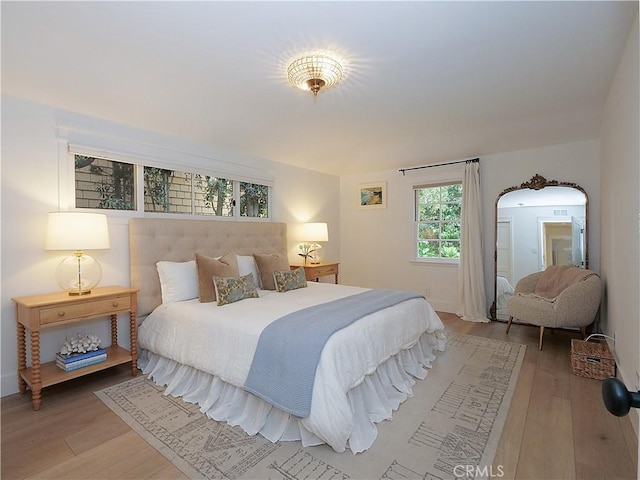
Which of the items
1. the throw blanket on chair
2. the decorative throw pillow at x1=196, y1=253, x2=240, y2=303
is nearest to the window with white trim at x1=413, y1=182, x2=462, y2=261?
the throw blanket on chair

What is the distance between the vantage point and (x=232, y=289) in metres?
2.95

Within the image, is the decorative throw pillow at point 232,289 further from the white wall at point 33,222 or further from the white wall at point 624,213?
the white wall at point 624,213

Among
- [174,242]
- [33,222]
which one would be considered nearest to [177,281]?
[174,242]

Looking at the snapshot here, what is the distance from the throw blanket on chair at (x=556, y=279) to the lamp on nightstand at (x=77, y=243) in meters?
4.45

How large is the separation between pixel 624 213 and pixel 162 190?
4038 millimetres

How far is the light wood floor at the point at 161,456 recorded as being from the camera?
173 centimetres

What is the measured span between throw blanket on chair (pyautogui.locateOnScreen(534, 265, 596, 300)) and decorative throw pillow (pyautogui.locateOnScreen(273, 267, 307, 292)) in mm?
2710

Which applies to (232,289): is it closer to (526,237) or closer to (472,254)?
(472,254)

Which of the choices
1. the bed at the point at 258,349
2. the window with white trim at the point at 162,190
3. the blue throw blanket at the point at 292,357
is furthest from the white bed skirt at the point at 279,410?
the window with white trim at the point at 162,190

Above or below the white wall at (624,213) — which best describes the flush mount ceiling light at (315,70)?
above

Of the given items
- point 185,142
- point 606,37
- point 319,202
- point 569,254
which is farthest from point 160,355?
point 569,254

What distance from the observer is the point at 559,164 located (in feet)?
13.5

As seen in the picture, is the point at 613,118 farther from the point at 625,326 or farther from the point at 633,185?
the point at 625,326

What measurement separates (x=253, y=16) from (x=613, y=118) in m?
2.99
